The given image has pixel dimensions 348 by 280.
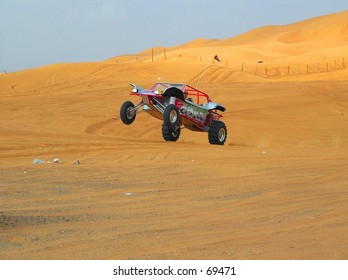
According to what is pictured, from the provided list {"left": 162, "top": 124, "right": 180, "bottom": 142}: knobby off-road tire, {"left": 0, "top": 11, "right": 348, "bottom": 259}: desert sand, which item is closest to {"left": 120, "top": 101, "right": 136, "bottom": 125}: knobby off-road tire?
{"left": 0, "top": 11, "right": 348, "bottom": 259}: desert sand

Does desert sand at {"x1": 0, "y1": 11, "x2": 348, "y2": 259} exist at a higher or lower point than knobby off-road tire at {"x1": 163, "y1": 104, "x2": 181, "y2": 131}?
lower

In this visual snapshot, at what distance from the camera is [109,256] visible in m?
6.02

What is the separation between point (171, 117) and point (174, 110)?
0.53ft

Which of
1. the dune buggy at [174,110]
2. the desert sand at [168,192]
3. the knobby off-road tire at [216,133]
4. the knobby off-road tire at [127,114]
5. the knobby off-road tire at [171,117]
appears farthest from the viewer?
the knobby off-road tire at [216,133]

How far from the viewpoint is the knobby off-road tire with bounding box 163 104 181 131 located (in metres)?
16.0

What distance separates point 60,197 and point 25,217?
133cm

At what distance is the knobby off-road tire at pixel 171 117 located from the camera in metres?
16.0

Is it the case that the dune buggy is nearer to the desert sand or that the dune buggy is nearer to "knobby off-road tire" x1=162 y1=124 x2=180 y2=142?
"knobby off-road tire" x1=162 y1=124 x2=180 y2=142

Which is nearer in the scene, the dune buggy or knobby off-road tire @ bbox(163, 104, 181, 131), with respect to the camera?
knobby off-road tire @ bbox(163, 104, 181, 131)

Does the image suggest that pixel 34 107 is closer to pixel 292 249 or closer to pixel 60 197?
pixel 60 197

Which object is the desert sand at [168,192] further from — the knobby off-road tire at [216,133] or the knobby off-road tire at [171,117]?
the knobby off-road tire at [216,133]

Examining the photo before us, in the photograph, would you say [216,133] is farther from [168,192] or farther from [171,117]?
[168,192]

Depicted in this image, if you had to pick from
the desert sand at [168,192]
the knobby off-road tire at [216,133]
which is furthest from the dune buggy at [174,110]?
the desert sand at [168,192]

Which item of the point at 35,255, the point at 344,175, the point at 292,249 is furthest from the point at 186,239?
the point at 344,175
